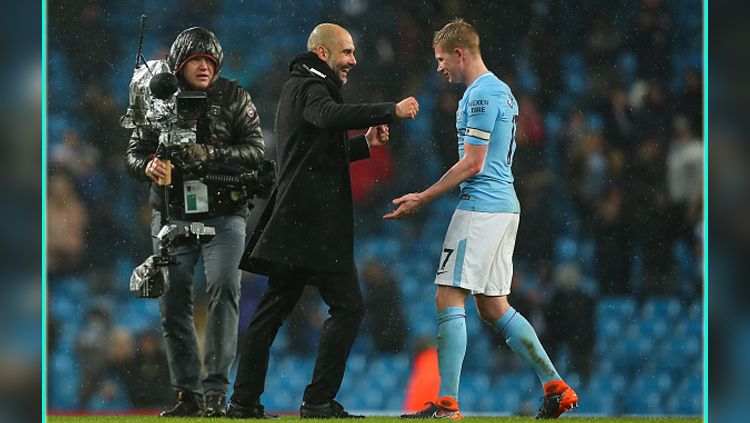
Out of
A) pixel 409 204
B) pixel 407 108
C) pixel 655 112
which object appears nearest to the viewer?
pixel 407 108

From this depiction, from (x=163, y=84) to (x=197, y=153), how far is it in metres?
0.33

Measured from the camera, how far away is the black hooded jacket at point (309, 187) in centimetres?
496

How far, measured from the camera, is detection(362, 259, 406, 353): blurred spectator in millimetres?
6668

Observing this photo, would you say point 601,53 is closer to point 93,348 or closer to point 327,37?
point 327,37

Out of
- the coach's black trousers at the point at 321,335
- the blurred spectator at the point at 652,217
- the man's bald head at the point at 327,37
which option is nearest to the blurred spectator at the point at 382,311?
the blurred spectator at the point at 652,217

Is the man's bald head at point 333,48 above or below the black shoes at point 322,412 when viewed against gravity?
above

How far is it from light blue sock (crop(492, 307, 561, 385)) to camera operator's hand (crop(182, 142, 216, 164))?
4.63 ft

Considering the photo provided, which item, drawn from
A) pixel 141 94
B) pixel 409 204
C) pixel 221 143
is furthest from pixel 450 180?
pixel 141 94

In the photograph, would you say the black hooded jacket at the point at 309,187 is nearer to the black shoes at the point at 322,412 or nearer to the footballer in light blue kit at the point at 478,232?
the footballer in light blue kit at the point at 478,232

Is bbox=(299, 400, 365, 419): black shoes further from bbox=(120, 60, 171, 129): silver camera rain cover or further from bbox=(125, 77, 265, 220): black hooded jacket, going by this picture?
bbox=(120, 60, 171, 129): silver camera rain cover

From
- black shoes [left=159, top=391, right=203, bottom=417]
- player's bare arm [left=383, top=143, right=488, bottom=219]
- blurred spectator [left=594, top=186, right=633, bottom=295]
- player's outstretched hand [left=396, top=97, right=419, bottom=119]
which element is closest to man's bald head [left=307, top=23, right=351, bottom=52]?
player's outstretched hand [left=396, top=97, right=419, bottom=119]

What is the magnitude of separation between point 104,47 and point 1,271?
220cm

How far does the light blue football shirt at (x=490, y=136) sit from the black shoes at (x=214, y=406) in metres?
1.29

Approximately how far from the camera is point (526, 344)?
5098 millimetres
